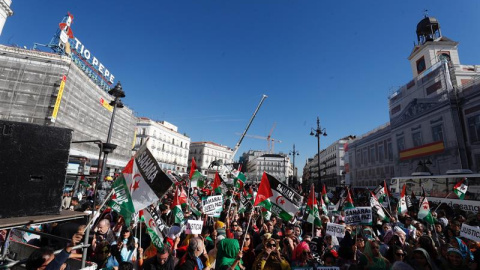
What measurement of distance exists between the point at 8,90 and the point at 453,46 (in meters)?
55.9

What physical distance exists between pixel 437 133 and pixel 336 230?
29.8 m

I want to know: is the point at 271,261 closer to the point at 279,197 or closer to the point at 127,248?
the point at 279,197

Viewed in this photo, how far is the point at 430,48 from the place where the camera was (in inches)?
1374

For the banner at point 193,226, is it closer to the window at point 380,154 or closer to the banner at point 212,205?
the banner at point 212,205

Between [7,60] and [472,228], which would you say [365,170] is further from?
[7,60]

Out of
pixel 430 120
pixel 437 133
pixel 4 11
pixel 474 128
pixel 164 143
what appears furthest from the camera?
pixel 164 143

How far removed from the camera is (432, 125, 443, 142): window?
26.7 meters

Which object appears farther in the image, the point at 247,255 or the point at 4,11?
the point at 4,11

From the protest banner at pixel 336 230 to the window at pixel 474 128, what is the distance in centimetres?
2764

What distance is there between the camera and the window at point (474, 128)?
76.9 feet

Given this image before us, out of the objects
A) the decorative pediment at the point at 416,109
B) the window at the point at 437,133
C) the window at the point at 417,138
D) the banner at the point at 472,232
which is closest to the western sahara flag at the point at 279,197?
the banner at the point at 472,232

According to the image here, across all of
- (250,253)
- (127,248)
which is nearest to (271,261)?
(250,253)

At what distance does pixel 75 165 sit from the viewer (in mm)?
18938

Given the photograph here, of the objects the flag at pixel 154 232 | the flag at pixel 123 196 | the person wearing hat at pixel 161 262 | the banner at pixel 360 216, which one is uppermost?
the flag at pixel 123 196
